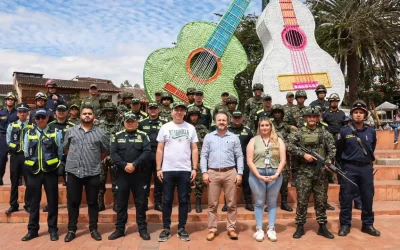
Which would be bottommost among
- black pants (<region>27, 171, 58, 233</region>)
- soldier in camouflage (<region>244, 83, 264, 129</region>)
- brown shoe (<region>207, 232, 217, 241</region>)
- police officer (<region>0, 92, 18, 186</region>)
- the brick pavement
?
the brick pavement

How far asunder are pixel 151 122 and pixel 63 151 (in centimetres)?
131

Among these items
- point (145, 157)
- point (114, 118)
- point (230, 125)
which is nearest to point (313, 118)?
point (230, 125)

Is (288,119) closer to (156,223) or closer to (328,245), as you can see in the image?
(328,245)

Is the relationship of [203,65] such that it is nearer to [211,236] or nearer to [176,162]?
[176,162]

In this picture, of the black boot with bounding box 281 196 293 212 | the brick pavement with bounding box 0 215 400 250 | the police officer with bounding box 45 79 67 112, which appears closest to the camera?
the brick pavement with bounding box 0 215 400 250

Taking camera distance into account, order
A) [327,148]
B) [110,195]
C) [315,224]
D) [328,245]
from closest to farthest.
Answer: [328,245] < [327,148] < [315,224] < [110,195]

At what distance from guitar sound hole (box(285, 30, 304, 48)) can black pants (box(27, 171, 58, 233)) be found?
654 centimetres

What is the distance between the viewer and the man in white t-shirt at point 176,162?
3943mm

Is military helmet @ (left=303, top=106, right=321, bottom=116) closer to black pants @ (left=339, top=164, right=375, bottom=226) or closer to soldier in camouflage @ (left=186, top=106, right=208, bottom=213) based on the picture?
black pants @ (left=339, top=164, right=375, bottom=226)

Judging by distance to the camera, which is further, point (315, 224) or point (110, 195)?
point (110, 195)

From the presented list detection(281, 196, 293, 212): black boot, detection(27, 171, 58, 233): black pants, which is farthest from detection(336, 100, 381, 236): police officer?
detection(27, 171, 58, 233): black pants

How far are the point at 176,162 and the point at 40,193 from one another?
172cm

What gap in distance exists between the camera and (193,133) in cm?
409

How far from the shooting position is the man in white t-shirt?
3943 millimetres
